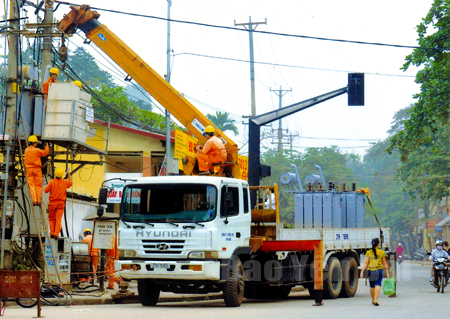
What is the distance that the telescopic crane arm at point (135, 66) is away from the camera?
1836cm

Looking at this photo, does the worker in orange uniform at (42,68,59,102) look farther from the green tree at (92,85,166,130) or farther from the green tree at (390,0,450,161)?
the green tree at (92,85,166,130)

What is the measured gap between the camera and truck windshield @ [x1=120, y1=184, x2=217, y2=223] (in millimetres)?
13812

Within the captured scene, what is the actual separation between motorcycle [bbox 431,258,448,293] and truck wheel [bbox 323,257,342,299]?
5.47 m

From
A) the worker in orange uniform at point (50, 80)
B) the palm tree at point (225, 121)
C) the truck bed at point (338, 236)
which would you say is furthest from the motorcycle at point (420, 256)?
the worker in orange uniform at point (50, 80)

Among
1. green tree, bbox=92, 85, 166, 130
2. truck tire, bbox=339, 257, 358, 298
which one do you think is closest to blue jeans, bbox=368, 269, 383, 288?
truck tire, bbox=339, 257, 358, 298

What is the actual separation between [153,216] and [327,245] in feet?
15.9

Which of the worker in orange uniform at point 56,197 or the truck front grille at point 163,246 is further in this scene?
the worker in orange uniform at point 56,197

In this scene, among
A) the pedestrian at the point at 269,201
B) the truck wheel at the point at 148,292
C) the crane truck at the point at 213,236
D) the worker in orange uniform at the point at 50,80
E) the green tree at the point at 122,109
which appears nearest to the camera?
the crane truck at the point at 213,236

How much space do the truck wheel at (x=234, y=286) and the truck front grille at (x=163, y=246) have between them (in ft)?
3.95

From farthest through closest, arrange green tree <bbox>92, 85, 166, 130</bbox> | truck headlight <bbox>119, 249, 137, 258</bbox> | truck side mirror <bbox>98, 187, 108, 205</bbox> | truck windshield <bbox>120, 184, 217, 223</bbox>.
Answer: green tree <bbox>92, 85, 166, 130</bbox> < truck side mirror <bbox>98, 187, 108, 205</bbox> < truck headlight <bbox>119, 249, 137, 258</bbox> < truck windshield <bbox>120, 184, 217, 223</bbox>

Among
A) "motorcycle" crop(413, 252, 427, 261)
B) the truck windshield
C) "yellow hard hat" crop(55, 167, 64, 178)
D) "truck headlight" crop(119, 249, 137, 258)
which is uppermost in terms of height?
"yellow hard hat" crop(55, 167, 64, 178)

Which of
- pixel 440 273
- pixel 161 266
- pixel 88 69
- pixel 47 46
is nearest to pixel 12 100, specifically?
pixel 47 46

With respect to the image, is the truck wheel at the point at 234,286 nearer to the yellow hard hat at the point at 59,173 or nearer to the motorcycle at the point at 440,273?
the yellow hard hat at the point at 59,173

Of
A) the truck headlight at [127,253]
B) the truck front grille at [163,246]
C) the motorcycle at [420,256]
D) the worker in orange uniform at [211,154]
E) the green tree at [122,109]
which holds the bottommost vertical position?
the motorcycle at [420,256]
